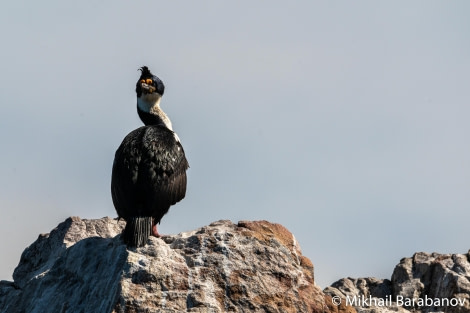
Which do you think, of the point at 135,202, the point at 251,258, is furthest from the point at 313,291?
the point at 135,202

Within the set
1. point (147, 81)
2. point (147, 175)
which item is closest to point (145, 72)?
point (147, 81)

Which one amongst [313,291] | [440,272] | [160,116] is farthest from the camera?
[160,116]

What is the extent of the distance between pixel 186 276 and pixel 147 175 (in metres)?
2.56

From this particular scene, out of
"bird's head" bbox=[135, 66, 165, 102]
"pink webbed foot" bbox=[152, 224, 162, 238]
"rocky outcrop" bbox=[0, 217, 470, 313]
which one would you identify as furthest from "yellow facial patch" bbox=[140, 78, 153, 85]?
"pink webbed foot" bbox=[152, 224, 162, 238]

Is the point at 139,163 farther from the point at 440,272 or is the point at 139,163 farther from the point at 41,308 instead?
the point at 440,272

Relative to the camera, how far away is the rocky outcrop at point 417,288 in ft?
43.7

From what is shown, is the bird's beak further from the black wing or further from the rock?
the rock

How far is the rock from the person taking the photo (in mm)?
10992

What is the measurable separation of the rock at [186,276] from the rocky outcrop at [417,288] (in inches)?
48.4

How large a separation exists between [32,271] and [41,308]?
6.09 ft

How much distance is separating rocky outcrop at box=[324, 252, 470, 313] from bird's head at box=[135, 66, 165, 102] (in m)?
4.22

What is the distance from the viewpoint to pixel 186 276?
36.7ft

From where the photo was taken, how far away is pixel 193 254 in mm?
11516

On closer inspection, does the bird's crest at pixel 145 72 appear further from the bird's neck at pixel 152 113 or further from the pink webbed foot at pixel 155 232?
the pink webbed foot at pixel 155 232
